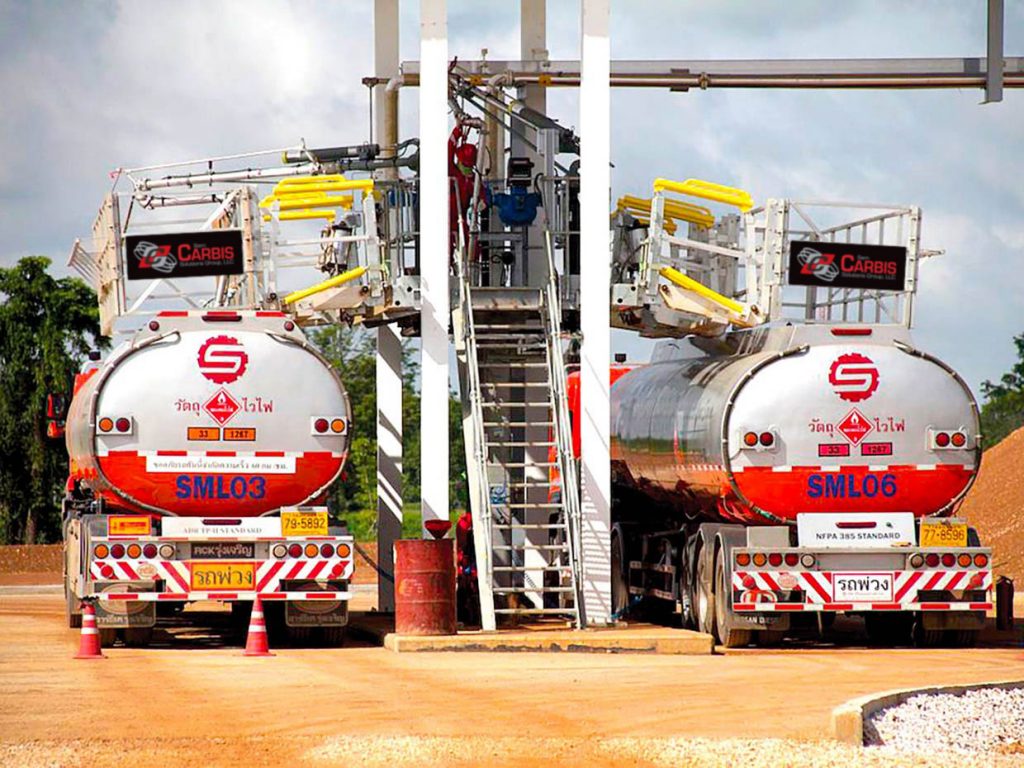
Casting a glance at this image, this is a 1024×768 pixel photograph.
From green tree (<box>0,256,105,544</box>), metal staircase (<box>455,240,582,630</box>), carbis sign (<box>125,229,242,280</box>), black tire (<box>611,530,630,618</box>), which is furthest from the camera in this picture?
green tree (<box>0,256,105,544</box>)

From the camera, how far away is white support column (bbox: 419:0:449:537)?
22.0 metres

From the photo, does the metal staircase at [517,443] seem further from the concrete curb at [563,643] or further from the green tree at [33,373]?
the green tree at [33,373]

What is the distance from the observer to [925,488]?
68.3 feet

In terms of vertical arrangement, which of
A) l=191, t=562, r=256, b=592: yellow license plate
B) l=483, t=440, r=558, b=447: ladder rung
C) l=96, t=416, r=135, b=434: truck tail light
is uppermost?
l=96, t=416, r=135, b=434: truck tail light

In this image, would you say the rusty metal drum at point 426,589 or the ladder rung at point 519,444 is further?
the ladder rung at point 519,444

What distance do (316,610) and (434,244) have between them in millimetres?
4141

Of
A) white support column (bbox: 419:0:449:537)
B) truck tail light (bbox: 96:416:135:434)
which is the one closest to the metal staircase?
white support column (bbox: 419:0:449:537)

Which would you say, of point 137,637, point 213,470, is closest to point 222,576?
point 213,470

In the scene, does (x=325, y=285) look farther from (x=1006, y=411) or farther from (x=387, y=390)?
(x=1006, y=411)

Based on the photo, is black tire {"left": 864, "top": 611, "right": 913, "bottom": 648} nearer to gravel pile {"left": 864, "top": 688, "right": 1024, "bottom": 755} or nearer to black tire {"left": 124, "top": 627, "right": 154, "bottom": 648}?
gravel pile {"left": 864, "top": 688, "right": 1024, "bottom": 755}

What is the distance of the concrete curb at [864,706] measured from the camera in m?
12.7

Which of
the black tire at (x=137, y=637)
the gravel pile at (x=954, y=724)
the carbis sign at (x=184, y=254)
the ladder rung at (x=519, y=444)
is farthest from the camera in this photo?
the ladder rung at (x=519, y=444)

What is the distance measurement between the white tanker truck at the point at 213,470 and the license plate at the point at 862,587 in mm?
4847

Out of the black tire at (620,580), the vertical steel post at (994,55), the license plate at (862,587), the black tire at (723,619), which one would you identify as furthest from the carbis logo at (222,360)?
the vertical steel post at (994,55)
